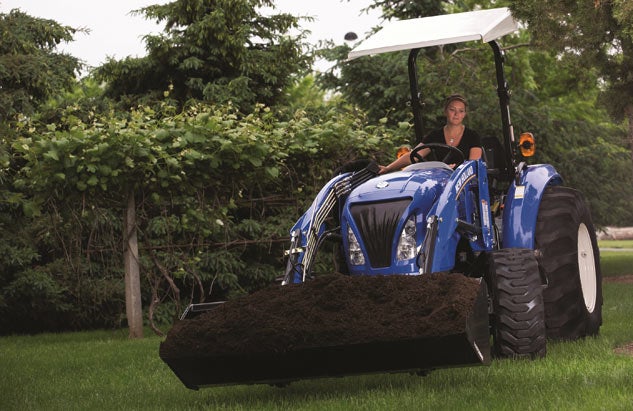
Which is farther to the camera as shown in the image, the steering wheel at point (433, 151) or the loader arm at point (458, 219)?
the steering wheel at point (433, 151)

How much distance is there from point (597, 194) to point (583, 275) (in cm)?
1502

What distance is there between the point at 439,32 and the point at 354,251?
2.08 metres

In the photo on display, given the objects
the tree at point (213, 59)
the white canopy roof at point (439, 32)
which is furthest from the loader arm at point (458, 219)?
the tree at point (213, 59)

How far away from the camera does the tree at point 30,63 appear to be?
17.3 meters

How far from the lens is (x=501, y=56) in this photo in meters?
9.30

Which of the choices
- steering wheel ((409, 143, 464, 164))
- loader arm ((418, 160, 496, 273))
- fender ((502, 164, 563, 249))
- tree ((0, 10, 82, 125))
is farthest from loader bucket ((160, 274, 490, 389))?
tree ((0, 10, 82, 125))

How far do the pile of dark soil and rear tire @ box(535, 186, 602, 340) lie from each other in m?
2.35

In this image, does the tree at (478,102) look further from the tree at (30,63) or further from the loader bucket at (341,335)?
the loader bucket at (341,335)

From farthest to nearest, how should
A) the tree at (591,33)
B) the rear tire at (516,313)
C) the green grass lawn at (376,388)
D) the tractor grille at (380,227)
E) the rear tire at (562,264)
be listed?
1. the tree at (591,33)
2. the rear tire at (562,264)
3. the rear tire at (516,313)
4. the tractor grille at (380,227)
5. the green grass lawn at (376,388)

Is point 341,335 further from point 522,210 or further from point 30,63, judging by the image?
point 30,63

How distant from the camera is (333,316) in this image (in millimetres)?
6402

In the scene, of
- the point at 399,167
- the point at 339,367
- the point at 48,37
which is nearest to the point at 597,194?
the point at 48,37

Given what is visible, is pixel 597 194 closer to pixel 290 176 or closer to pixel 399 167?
pixel 290 176

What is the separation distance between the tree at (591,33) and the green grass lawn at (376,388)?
3312 millimetres
